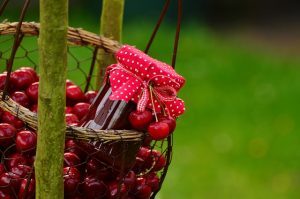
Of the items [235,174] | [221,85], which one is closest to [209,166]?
[235,174]

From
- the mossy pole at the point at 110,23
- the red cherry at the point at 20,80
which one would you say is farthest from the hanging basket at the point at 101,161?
the mossy pole at the point at 110,23

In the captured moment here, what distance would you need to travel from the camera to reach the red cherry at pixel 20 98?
135 centimetres

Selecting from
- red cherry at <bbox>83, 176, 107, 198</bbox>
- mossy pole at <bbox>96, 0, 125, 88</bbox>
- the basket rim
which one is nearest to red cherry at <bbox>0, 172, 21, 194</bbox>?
red cherry at <bbox>83, 176, 107, 198</bbox>

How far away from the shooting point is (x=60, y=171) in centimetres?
109

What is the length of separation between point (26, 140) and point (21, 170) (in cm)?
6

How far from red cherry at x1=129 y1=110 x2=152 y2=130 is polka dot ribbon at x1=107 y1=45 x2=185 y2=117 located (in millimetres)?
15

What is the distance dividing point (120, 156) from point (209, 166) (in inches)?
84.0

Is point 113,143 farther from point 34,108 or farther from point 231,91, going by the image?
point 231,91

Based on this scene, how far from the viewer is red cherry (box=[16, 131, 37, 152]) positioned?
1175 millimetres

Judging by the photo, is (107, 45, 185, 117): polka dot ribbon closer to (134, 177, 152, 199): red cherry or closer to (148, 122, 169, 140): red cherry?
(148, 122, 169, 140): red cherry

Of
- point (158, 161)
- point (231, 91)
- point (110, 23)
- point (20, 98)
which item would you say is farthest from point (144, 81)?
point (231, 91)

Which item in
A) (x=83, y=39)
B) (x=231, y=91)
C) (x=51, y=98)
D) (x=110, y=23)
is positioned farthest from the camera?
(x=231, y=91)

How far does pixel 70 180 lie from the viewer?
46.4 inches

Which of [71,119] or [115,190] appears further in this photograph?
[71,119]
